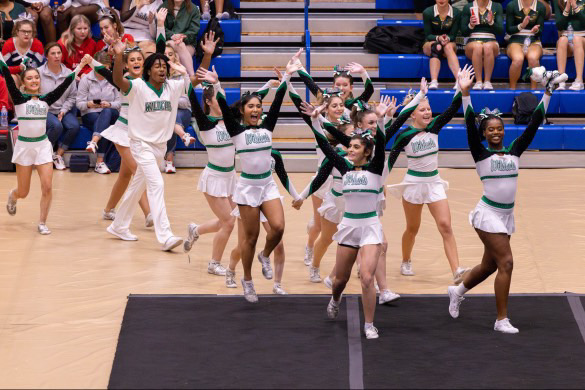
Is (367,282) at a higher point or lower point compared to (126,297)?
higher

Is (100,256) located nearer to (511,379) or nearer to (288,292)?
(288,292)

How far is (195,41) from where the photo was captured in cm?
1505

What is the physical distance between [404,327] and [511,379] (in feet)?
4.00

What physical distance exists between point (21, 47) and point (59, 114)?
1049mm

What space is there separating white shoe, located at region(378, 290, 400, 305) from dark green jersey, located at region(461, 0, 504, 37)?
22.3 ft

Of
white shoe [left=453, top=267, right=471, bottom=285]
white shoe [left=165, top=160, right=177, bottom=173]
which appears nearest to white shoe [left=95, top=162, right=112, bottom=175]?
white shoe [left=165, top=160, right=177, bottom=173]

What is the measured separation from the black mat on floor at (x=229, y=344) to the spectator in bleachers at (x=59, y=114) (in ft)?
17.2

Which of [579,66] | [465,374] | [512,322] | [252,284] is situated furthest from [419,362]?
[579,66]

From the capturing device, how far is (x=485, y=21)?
587 inches

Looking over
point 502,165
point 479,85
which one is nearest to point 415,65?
point 479,85

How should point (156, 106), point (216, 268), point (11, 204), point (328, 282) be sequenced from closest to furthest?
1. point (328, 282)
2. point (216, 268)
3. point (156, 106)
4. point (11, 204)

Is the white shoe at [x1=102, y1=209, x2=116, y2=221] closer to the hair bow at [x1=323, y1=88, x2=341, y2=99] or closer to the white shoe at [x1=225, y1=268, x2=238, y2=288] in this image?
the white shoe at [x1=225, y1=268, x2=238, y2=288]

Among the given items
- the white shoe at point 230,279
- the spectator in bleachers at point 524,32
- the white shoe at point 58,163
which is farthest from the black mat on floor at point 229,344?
the spectator in bleachers at point 524,32

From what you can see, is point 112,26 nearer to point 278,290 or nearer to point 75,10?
point 75,10
